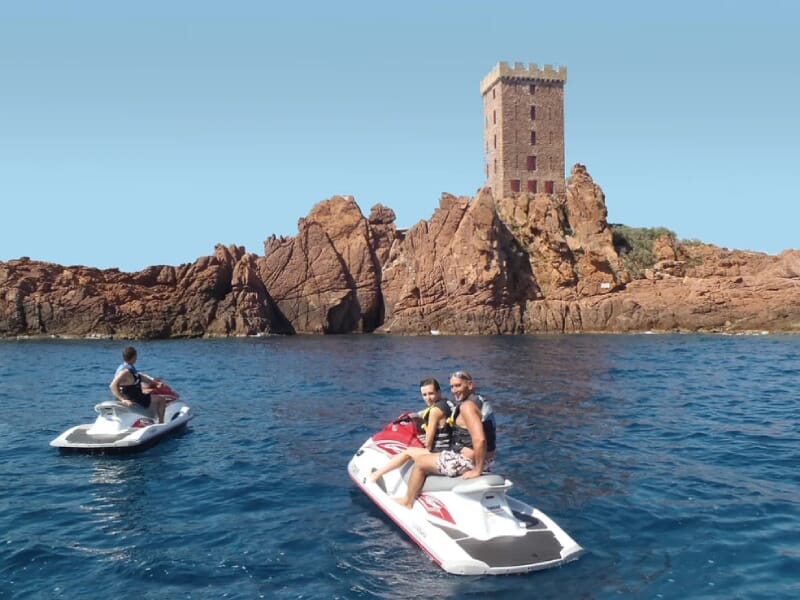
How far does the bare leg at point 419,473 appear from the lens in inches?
379

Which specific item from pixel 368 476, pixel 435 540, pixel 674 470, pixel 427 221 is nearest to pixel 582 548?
pixel 435 540

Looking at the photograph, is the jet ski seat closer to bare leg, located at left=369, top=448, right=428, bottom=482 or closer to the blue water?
bare leg, located at left=369, top=448, right=428, bottom=482

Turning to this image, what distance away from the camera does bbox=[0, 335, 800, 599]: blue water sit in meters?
8.08

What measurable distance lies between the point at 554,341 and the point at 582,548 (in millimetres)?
39699

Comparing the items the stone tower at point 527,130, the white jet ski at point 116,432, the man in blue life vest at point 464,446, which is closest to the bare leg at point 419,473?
the man in blue life vest at point 464,446

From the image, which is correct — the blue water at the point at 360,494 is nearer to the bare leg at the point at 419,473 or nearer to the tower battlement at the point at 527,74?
the bare leg at the point at 419,473

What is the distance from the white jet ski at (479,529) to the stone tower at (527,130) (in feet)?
217

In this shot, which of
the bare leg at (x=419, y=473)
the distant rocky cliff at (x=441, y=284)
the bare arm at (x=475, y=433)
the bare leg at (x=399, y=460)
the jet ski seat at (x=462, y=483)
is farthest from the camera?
the distant rocky cliff at (x=441, y=284)

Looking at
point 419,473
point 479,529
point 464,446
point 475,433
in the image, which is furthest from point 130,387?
point 479,529

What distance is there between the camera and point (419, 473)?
32.1ft

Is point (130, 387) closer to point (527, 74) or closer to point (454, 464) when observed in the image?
point (454, 464)

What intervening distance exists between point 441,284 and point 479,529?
5260 centimetres

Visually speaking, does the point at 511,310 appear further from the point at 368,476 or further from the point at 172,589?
the point at 172,589

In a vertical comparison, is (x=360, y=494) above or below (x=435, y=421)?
below
